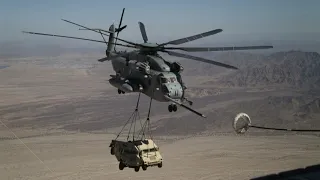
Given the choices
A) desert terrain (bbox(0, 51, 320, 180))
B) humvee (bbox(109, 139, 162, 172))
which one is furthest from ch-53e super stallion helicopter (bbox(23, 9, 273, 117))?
desert terrain (bbox(0, 51, 320, 180))

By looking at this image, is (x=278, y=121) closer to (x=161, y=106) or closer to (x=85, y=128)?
(x=161, y=106)

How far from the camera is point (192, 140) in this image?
4724 inches

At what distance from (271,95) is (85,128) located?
9478 cm

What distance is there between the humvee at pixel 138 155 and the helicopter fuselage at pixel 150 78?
11.7 ft

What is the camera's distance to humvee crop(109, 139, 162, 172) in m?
27.5

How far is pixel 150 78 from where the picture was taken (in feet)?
91.1

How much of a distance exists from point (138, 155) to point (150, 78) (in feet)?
17.4

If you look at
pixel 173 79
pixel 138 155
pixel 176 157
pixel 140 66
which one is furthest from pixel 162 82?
pixel 176 157

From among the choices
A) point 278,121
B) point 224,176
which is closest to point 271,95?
point 278,121

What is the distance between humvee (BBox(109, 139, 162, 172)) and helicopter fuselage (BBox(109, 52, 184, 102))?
3.55 m

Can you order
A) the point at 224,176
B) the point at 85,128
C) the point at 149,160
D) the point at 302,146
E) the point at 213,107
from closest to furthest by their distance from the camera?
the point at 149,160 < the point at 224,176 < the point at 302,146 < the point at 85,128 < the point at 213,107

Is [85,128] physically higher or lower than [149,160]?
lower

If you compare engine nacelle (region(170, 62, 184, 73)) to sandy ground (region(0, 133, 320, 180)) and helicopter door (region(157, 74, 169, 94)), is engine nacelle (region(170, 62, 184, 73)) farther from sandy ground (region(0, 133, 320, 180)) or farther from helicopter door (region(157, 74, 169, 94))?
sandy ground (region(0, 133, 320, 180))

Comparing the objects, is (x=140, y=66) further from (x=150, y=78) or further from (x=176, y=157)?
(x=176, y=157)
